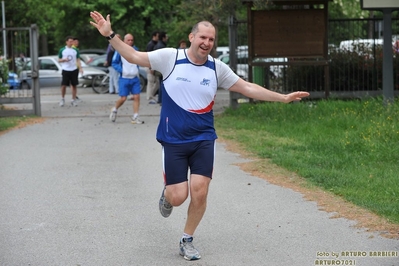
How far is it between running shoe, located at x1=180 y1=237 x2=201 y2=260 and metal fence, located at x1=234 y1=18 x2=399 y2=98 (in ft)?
43.6

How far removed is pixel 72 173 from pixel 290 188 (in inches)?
121

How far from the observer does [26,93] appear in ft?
67.6

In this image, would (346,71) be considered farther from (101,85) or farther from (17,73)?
(101,85)

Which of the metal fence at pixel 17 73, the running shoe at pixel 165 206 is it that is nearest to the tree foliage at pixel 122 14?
the metal fence at pixel 17 73

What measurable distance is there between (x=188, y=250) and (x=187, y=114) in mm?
1076

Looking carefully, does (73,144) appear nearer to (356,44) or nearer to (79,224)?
(79,224)

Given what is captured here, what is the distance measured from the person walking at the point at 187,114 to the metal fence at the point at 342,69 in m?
13.2

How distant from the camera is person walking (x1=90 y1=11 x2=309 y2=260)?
6.86 meters

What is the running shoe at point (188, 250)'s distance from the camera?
267 inches

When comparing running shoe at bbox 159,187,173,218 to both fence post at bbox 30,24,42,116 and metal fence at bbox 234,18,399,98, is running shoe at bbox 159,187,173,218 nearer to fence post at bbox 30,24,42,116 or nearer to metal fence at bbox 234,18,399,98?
fence post at bbox 30,24,42,116

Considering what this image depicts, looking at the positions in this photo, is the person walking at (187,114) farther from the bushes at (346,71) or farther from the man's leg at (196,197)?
the bushes at (346,71)

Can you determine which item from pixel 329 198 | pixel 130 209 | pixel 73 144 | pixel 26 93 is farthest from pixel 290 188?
pixel 26 93

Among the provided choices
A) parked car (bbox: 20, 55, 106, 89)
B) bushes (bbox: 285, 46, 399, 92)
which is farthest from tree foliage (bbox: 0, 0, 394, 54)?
bushes (bbox: 285, 46, 399, 92)

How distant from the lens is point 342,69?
66.2 feet
